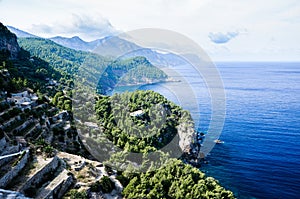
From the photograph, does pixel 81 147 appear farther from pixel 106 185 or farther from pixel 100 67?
pixel 100 67

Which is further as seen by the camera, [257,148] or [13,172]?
[257,148]

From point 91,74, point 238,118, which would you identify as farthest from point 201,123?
point 91,74

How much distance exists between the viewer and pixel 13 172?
1764 centimetres

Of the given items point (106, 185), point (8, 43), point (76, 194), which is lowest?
point (76, 194)

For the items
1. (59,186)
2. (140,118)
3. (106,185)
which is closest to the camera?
(59,186)

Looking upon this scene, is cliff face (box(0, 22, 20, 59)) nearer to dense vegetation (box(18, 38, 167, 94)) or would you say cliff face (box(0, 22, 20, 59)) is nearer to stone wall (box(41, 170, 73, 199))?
stone wall (box(41, 170, 73, 199))

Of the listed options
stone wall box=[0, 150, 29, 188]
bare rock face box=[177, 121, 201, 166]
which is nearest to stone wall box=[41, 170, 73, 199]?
stone wall box=[0, 150, 29, 188]

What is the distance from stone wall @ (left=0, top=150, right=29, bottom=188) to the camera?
54.3 feet

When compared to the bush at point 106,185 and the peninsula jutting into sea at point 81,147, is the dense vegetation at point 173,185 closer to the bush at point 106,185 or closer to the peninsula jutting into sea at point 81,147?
the peninsula jutting into sea at point 81,147

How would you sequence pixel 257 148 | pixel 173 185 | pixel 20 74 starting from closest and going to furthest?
pixel 173 185
pixel 20 74
pixel 257 148

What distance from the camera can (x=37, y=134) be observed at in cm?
2623

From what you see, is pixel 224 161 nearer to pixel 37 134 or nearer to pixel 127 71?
pixel 37 134

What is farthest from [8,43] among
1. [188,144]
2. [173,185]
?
[173,185]

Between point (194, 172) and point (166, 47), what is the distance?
55.2ft
